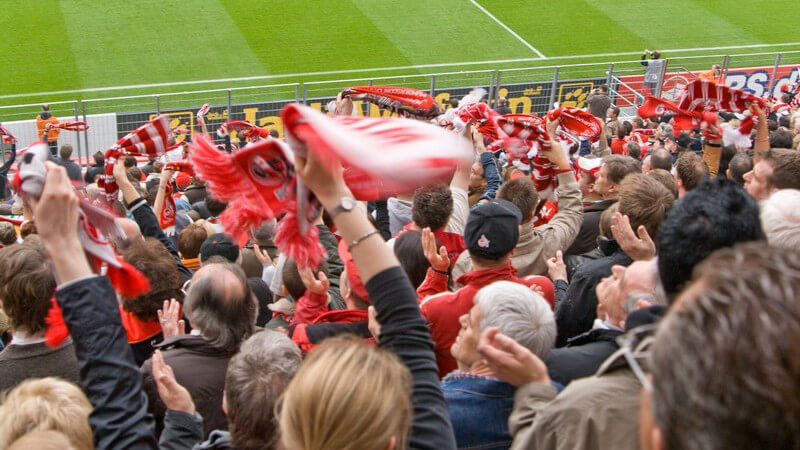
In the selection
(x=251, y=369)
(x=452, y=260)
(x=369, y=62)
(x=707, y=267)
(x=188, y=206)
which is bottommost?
(x=369, y=62)

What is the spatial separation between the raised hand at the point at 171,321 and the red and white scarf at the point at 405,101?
10.8 feet

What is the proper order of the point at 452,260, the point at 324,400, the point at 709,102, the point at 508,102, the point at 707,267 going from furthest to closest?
the point at 508,102
the point at 709,102
the point at 452,260
the point at 324,400
the point at 707,267

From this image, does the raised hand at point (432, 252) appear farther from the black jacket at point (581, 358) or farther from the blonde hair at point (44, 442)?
the blonde hair at point (44, 442)

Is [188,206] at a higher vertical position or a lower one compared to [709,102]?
lower

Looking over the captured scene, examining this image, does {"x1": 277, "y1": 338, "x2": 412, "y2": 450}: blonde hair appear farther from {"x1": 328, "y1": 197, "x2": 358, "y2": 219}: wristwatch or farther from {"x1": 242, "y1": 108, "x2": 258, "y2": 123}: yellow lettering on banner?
{"x1": 242, "y1": 108, "x2": 258, "y2": 123}: yellow lettering on banner

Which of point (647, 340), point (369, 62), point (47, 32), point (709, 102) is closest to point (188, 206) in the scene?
point (709, 102)

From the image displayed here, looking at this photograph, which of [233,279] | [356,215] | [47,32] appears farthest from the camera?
[47,32]

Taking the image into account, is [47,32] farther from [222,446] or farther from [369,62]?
[222,446]

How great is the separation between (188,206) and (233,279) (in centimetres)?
458

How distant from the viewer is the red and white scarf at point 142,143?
4746 millimetres

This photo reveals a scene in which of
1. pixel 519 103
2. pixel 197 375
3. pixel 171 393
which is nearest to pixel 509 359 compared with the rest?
pixel 171 393

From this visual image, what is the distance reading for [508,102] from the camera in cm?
1535

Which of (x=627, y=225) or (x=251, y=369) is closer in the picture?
(x=251, y=369)

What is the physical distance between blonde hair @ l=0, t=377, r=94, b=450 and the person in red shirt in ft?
4.40
